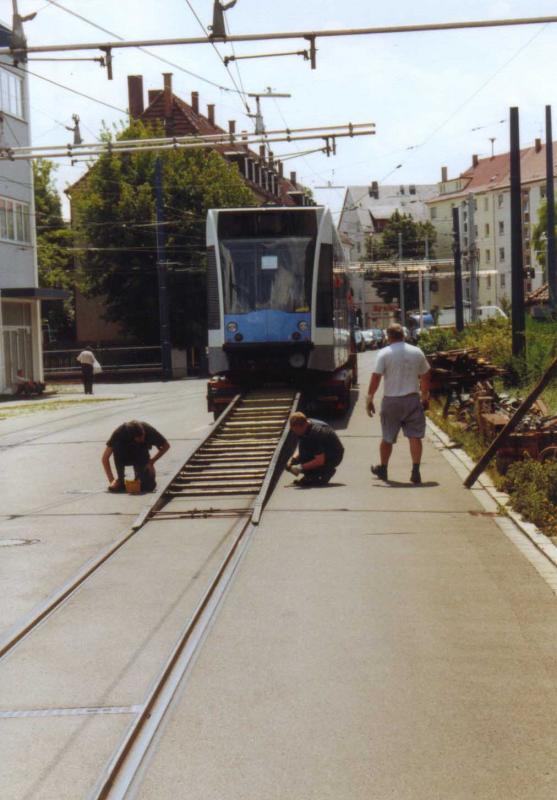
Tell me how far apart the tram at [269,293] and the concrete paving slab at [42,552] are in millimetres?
10472

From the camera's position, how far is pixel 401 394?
1520 cm

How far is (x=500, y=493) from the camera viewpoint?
45.2 ft

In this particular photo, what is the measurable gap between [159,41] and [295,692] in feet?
35.5

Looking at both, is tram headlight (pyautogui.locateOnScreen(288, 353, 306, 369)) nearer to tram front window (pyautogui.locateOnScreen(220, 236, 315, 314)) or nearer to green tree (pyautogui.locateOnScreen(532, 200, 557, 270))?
tram front window (pyautogui.locateOnScreen(220, 236, 315, 314))

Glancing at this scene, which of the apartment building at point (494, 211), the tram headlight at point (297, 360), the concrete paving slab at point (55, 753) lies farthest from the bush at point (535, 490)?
the apartment building at point (494, 211)

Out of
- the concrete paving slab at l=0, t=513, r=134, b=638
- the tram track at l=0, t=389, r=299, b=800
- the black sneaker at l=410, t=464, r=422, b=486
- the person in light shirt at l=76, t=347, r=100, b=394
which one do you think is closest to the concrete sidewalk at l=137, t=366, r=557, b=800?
A: the tram track at l=0, t=389, r=299, b=800

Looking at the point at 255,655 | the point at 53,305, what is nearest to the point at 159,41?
the point at 255,655

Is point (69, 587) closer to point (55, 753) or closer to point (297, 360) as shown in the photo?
point (55, 753)

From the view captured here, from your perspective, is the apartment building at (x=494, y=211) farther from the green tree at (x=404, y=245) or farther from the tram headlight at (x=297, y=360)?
the tram headlight at (x=297, y=360)

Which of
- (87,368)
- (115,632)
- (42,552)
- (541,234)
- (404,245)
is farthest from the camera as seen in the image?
(404,245)


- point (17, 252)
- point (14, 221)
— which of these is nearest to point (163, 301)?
point (17, 252)

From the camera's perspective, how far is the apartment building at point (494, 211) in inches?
4611

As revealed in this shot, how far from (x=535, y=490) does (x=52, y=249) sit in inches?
2856

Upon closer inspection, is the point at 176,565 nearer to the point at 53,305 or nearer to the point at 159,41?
the point at 159,41
